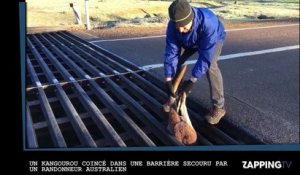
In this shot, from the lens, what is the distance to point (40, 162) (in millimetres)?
2555

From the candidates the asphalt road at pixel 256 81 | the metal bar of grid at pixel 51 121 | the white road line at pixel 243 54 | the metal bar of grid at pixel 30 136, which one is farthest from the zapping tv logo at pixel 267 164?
the white road line at pixel 243 54

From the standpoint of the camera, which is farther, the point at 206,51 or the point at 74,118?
the point at 74,118

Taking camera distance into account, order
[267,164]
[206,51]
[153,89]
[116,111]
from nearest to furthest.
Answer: [267,164] < [206,51] < [116,111] < [153,89]

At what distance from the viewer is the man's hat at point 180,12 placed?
268cm

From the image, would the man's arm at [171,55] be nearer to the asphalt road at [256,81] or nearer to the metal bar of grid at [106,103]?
the metal bar of grid at [106,103]

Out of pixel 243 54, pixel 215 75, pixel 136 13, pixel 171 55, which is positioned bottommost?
pixel 243 54

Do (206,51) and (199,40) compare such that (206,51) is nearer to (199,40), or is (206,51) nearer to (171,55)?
(199,40)

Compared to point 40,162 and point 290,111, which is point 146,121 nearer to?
point 40,162

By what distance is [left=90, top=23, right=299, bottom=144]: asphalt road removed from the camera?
3447 mm

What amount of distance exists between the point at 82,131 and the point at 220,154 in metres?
1.35

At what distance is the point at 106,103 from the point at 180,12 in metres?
1.55

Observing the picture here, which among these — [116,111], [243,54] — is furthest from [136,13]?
[116,111]

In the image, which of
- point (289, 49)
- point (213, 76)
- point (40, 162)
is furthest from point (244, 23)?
point (40, 162)

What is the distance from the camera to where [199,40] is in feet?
10.0
